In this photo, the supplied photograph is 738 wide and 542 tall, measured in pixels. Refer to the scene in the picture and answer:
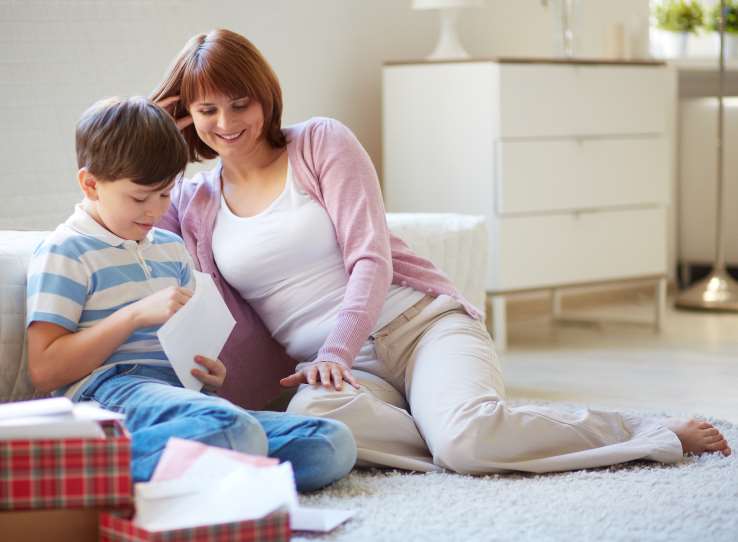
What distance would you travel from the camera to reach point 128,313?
71.6 inches

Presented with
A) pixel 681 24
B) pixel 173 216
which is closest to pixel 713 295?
pixel 681 24

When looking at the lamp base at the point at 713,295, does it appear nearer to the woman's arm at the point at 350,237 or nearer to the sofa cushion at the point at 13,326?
the woman's arm at the point at 350,237

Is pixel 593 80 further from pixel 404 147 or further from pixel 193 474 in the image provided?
pixel 193 474

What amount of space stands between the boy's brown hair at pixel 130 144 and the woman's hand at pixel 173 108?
10.3 inches

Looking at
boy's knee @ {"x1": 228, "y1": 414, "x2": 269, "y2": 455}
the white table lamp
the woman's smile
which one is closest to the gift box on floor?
boy's knee @ {"x1": 228, "y1": 414, "x2": 269, "y2": 455}

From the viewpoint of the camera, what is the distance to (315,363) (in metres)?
2.06

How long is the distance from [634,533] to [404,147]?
222cm

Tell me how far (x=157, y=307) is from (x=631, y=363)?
6.32 ft

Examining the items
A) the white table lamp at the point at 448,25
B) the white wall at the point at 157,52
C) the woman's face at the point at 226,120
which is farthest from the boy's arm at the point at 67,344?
the white table lamp at the point at 448,25

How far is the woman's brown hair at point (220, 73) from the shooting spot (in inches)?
83.6

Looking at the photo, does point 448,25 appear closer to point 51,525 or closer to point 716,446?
point 716,446

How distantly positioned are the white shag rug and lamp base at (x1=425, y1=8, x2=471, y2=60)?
79.4 inches

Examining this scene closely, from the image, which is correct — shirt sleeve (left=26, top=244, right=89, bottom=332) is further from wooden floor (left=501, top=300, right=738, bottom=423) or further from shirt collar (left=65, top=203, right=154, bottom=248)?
wooden floor (left=501, top=300, right=738, bottom=423)

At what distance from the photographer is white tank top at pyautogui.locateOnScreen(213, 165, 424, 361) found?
2.18 meters
